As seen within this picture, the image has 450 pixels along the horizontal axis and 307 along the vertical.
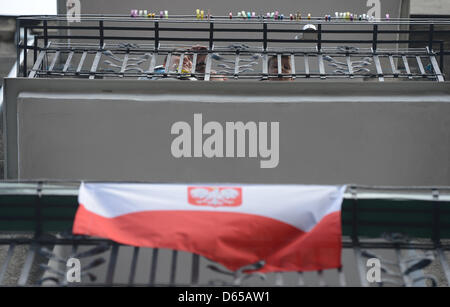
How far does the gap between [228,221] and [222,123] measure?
3683mm

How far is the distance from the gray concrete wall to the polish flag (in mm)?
3011

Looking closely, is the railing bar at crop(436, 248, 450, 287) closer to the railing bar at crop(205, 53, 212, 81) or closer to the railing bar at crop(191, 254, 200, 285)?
the railing bar at crop(191, 254, 200, 285)

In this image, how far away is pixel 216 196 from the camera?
11.1m

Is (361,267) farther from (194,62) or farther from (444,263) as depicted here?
(194,62)

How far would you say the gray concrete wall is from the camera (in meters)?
14.3

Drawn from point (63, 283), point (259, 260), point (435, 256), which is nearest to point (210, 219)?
point (259, 260)

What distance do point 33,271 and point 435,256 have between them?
537cm

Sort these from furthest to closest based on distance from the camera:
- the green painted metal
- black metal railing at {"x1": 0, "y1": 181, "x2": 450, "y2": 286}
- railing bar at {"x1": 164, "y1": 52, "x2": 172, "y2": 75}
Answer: railing bar at {"x1": 164, "y1": 52, "x2": 172, "y2": 75}
the green painted metal
black metal railing at {"x1": 0, "y1": 181, "x2": 450, "y2": 286}

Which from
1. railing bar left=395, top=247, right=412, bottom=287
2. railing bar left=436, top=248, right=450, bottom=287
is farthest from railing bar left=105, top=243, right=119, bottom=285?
railing bar left=436, top=248, right=450, bottom=287

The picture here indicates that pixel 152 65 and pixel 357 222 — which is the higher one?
pixel 152 65

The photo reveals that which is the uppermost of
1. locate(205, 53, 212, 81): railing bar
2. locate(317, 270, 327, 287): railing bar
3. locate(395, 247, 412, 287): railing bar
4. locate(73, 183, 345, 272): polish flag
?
locate(205, 53, 212, 81): railing bar

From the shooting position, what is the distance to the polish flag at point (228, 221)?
35.3 feet

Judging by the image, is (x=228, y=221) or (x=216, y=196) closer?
(x=228, y=221)

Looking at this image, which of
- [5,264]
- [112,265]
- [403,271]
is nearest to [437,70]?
[403,271]
